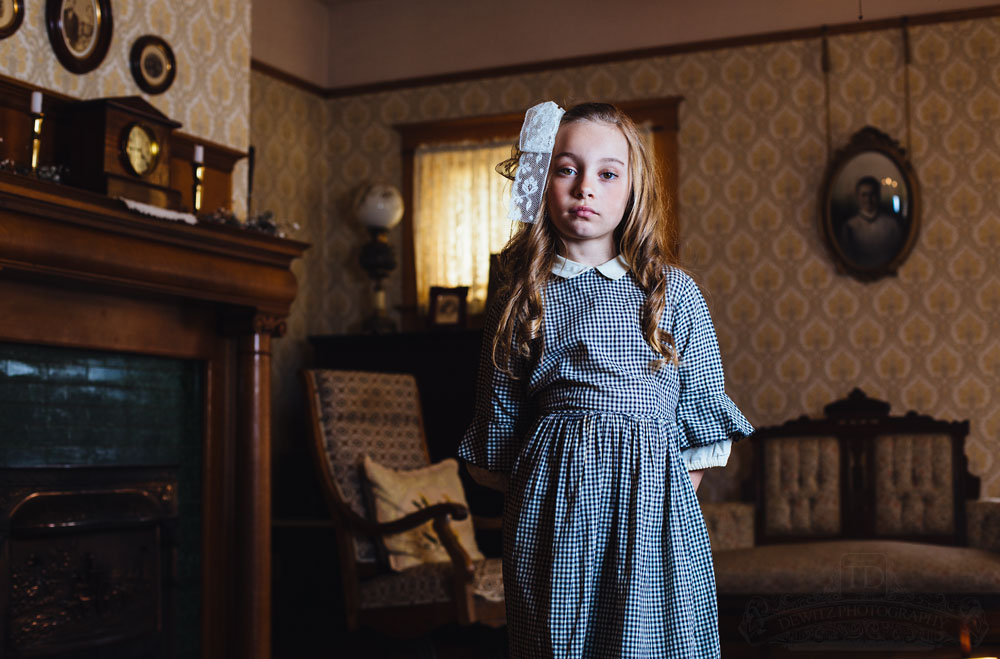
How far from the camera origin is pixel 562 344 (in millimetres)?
1555

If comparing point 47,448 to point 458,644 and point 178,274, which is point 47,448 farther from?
point 458,644

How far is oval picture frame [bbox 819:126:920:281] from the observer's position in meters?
5.38

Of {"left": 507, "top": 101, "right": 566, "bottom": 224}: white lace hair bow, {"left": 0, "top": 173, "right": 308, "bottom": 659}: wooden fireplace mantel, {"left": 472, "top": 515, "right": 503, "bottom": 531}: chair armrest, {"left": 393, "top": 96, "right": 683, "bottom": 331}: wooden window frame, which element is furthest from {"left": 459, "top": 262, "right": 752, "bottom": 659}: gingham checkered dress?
{"left": 393, "top": 96, "right": 683, "bottom": 331}: wooden window frame

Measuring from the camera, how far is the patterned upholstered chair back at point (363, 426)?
14.4ft

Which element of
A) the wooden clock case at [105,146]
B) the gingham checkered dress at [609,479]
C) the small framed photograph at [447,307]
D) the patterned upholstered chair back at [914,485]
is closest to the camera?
the gingham checkered dress at [609,479]

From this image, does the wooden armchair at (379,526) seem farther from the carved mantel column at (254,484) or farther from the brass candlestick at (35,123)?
the brass candlestick at (35,123)

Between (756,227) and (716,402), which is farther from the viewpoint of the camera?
(756,227)

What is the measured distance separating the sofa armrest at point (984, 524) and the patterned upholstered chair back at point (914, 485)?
Result: 98 millimetres

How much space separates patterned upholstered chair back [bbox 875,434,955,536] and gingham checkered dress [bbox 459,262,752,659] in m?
3.65

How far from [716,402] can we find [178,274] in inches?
91.6

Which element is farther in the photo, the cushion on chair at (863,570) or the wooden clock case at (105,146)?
the cushion on chair at (863,570)

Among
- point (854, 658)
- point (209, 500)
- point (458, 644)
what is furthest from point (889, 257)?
point (209, 500)

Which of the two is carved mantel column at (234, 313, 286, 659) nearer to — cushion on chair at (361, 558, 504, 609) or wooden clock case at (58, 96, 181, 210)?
cushion on chair at (361, 558, 504, 609)

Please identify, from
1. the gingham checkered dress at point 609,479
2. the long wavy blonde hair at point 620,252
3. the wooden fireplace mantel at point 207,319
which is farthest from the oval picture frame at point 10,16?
the gingham checkered dress at point 609,479
